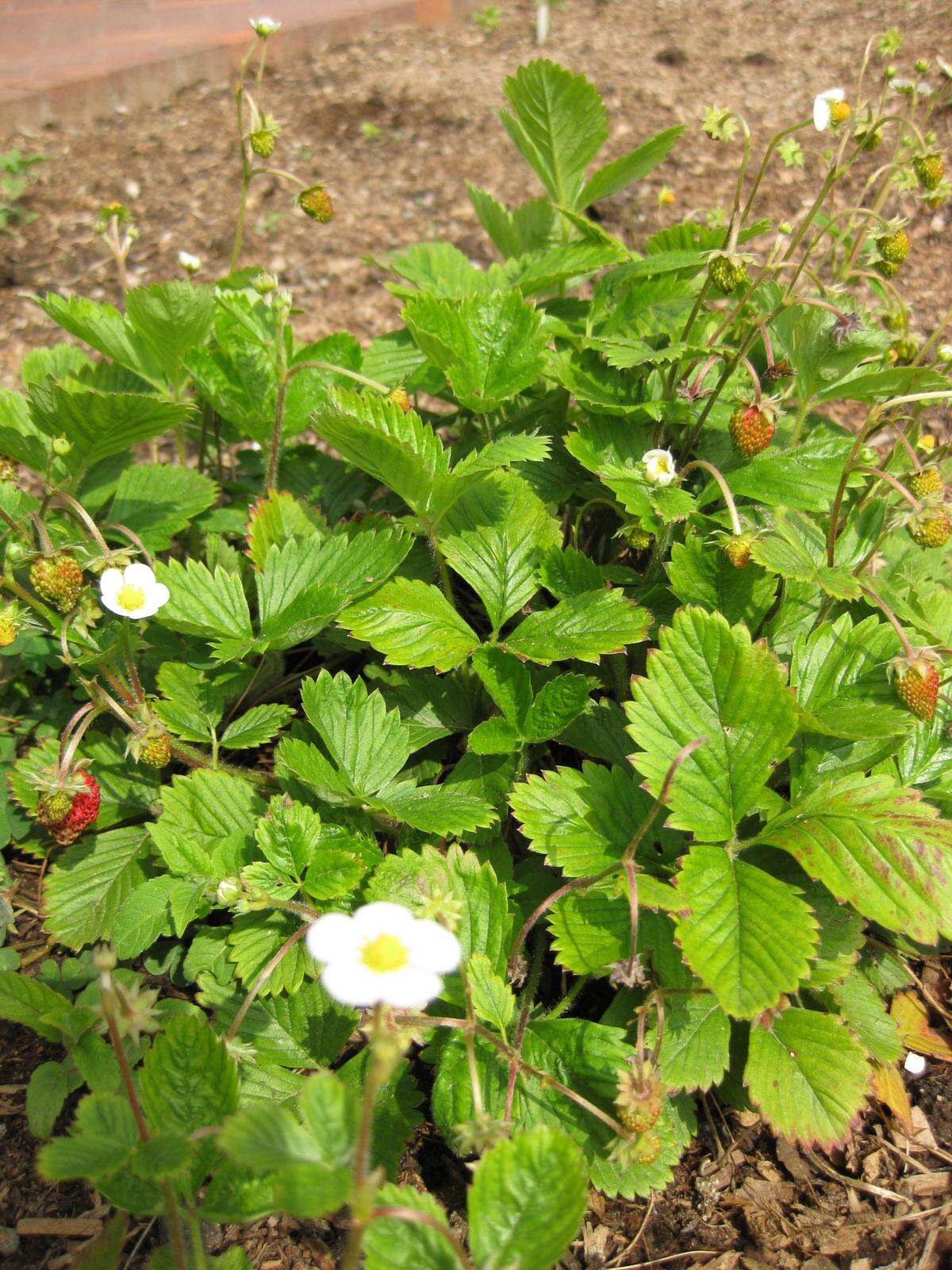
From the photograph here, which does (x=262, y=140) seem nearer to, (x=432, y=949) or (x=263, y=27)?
(x=263, y=27)

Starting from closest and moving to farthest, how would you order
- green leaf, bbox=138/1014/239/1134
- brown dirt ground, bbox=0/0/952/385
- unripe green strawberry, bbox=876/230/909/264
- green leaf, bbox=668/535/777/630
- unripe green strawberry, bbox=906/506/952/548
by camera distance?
green leaf, bbox=138/1014/239/1134, unripe green strawberry, bbox=906/506/952/548, green leaf, bbox=668/535/777/630, unripe green strawberry, bbox=876/230/909/264, brown dirt ground, bbox=0/0/952/385

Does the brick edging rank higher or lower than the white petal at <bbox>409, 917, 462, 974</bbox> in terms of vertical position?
higher

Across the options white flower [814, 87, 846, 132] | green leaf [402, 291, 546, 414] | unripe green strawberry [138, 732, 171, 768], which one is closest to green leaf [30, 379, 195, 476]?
green leaf [402, 291, 546, 414]

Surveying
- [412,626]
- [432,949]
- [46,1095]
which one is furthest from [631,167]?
[46,1095]

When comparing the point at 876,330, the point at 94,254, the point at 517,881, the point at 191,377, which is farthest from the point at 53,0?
the point at 517,881

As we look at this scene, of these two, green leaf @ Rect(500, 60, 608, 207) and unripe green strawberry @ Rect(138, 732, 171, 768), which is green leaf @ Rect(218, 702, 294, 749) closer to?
unripe green strawberry @ Rect(138, 732, 171, 768)

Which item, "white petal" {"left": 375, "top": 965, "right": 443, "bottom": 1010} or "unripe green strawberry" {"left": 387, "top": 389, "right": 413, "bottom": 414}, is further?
"unripe green strawberry" {"left": 387, "top": 389, "right": 413, "bottom": 414}
